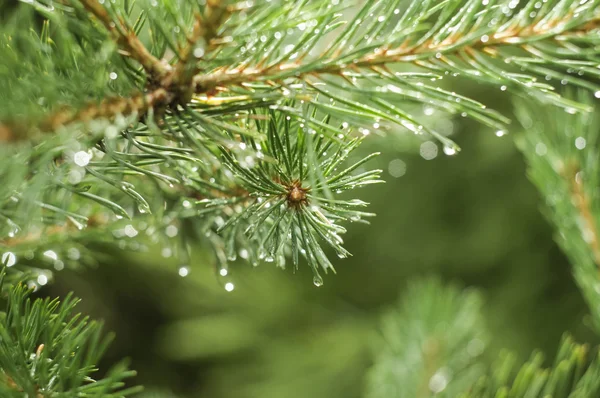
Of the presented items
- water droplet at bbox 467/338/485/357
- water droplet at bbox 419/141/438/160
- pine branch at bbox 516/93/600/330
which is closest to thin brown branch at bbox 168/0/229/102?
pine branch at bbox 516/93/600/330

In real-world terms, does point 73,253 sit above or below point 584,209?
above

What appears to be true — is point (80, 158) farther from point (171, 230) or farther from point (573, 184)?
point (573, 184)

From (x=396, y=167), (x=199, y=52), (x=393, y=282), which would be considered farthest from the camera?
(x=393, y=282)

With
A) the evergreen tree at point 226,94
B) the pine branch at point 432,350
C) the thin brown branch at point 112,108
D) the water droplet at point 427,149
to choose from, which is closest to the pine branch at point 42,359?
the evergreen tree at point 226,94

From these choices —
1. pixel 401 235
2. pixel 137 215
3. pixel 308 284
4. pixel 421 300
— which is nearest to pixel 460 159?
pixel 401 235

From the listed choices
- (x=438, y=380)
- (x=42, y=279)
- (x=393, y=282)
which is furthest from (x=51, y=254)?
(x=393, y=282)

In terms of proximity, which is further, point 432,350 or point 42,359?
point 432,350
